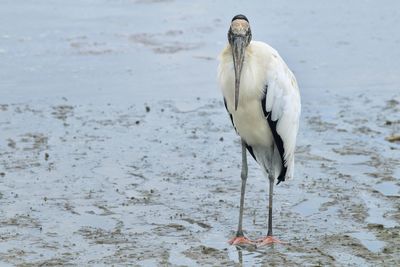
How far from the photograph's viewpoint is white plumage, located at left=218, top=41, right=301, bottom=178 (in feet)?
25.6

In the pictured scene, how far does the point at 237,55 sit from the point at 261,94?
371 millimetres

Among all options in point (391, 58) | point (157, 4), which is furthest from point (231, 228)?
point (157, 4)

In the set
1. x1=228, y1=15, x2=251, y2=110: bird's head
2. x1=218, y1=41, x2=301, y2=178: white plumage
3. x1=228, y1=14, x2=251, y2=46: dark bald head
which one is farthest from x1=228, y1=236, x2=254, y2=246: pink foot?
x1=228, y1=14, x2=251, y2=46: dark bald head

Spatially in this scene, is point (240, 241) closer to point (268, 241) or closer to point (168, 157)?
point (268, 241)

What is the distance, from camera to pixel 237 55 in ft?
25.2

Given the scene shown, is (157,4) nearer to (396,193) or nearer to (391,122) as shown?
(391,122)

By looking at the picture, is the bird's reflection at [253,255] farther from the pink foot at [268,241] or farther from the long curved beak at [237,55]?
the long curved beak at [237,55]

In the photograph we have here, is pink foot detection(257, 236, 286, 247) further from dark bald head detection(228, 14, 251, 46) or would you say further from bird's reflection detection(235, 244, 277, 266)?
dark bald head detection(228, 14, 251, 46)

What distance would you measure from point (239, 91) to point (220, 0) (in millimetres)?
10289

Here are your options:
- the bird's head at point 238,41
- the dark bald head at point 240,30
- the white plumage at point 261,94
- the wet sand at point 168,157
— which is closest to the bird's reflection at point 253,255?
the wet sand at point 168,157

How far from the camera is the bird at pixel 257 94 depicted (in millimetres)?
7762

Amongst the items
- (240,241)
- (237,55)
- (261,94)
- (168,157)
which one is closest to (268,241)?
(240,241)

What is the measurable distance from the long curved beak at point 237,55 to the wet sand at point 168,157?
3.83 feet

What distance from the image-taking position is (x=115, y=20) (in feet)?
53.3
